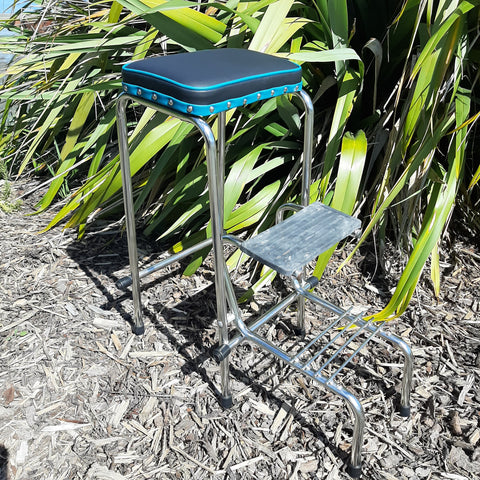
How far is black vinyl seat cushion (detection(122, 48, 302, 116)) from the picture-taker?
44.0 inches

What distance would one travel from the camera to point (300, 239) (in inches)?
51.6

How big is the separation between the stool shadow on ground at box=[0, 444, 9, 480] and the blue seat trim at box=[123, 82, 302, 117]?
0.92m

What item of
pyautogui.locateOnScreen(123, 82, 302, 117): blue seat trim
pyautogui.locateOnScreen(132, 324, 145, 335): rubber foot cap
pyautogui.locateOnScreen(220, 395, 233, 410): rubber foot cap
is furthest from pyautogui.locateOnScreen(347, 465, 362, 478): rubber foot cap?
pyautogui.locateOnScreen(123, 82, 302, 117): blue seat trim

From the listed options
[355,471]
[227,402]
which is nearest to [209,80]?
[227,402]

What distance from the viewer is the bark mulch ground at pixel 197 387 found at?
1.31 meters

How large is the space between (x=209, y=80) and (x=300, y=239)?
436 mm

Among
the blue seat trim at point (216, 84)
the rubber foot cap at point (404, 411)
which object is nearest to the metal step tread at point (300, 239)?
the blue seat trim at point (216, 84)

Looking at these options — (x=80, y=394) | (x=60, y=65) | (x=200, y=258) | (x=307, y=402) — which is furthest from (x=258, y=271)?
(x=60, y=65)

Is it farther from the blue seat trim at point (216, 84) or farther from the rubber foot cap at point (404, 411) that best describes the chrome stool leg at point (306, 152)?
the rubber foot cap at point (404, 411)

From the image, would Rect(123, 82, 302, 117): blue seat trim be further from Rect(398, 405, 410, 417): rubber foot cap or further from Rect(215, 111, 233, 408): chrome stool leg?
Rect(398, 405, 410, 417): rubber foot cap

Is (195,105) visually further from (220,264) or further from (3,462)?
(3,462)

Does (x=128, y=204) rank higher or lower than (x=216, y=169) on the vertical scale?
lower

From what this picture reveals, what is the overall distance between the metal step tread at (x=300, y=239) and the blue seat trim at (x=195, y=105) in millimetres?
325

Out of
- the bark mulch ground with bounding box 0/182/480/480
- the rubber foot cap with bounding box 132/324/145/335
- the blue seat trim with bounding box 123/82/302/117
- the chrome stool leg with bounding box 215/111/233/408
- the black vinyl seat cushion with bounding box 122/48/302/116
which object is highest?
the black vinyl seat cushion with bounding box 122/48/302/116
